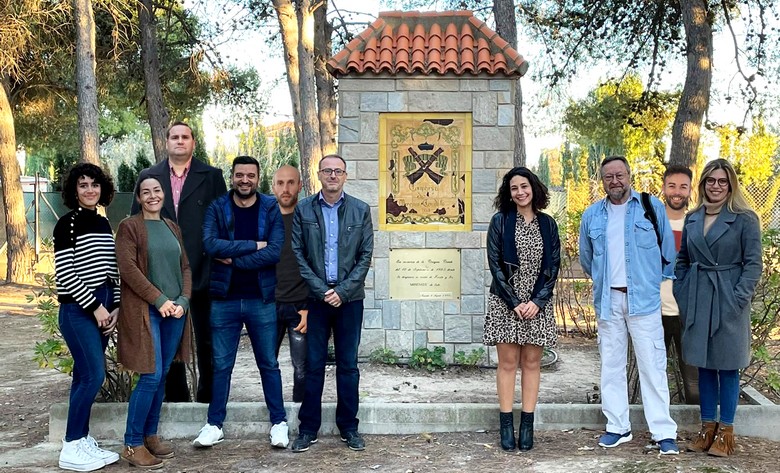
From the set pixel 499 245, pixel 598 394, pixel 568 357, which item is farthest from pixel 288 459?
pixel 568 357

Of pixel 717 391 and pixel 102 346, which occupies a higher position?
pixel 102 346

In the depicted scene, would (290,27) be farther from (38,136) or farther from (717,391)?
(38,136)

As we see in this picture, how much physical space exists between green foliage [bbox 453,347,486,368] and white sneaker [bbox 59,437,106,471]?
3.58 m

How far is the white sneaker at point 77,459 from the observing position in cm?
486

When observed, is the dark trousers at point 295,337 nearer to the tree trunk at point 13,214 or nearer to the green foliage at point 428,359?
the green foliage at point 428,359

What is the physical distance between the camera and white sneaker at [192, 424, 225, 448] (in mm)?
5266

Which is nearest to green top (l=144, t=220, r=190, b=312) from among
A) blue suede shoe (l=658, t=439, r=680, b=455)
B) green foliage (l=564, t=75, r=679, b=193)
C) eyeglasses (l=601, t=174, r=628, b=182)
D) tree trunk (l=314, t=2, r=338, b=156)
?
eyeglasses (l=601, t=174, r=628, b=182)

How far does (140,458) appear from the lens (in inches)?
193

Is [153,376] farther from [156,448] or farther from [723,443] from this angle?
[723,443]

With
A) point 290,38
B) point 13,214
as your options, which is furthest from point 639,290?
point 13,214

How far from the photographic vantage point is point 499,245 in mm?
5211

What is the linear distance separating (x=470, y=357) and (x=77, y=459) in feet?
12.4

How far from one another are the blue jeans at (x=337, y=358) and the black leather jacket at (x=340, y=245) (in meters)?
0.13

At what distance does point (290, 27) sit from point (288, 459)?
7608 mm
